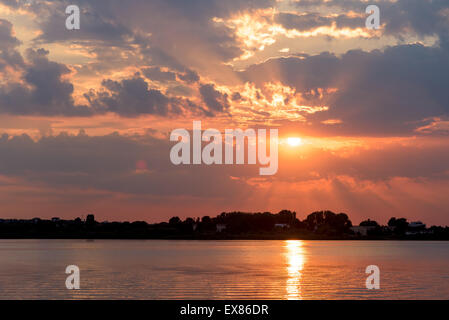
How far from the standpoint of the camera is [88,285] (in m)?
64.9
